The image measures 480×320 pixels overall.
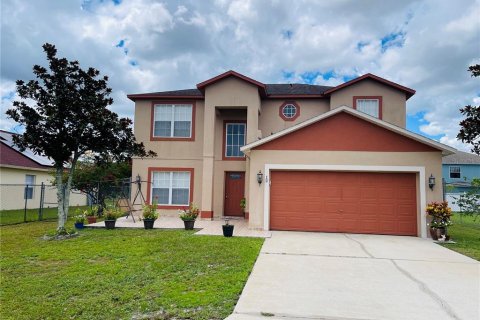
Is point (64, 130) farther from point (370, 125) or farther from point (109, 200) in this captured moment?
point (370, 125)

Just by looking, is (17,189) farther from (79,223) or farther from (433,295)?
(433,295)

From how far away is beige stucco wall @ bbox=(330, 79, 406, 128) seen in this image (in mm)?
15695

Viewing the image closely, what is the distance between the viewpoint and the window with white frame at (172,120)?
16.5 meters

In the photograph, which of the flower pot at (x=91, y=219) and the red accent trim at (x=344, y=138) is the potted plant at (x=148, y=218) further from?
the red accent trim at (x=344, y=138)

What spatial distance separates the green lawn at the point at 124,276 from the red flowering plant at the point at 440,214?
6364 mm

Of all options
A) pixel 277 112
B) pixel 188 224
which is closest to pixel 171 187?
pixel 188 224

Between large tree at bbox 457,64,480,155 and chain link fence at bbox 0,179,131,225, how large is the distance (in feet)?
45.3

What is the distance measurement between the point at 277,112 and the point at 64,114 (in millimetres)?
10152

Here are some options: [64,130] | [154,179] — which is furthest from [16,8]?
[154,179]

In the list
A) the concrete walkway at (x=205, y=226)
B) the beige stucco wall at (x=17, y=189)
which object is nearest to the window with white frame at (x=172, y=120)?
the concrete walkway at (x=205, y=226)

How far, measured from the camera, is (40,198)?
1784cm

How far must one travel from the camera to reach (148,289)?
5.38 metres

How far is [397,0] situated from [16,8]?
48.9ft

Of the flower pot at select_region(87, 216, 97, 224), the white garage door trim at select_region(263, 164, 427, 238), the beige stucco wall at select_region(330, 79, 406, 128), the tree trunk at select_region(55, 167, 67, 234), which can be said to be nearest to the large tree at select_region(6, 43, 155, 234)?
the tree trunk at select_region(55, 167, 67, 234)
